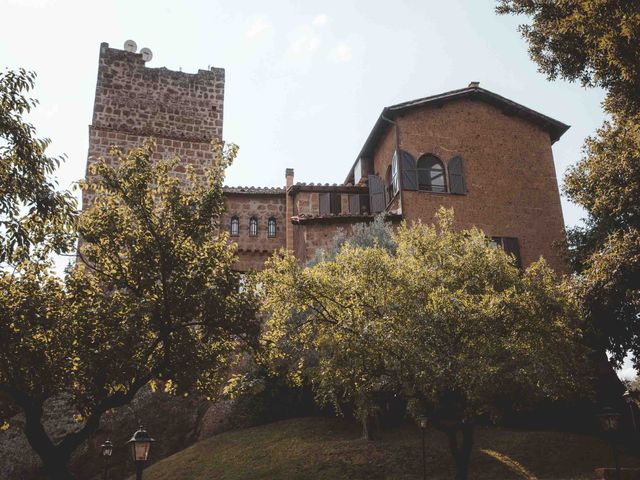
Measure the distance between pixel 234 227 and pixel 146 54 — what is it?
9.88m

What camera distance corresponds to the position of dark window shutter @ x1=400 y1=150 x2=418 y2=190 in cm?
2717

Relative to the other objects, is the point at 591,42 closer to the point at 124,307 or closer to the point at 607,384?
the point at 124,307

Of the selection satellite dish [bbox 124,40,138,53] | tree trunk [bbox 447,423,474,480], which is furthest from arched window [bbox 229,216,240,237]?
tree trunk [bbox 447,423,474,480]

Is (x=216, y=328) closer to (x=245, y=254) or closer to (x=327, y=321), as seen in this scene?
(x=327, y=321)

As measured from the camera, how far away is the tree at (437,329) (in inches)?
555

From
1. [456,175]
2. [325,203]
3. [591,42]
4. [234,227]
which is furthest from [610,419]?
[234,227]

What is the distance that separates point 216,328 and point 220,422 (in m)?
10.1

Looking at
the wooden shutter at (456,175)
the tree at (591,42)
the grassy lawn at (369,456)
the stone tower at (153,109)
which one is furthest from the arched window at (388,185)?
the tree at (591,42)

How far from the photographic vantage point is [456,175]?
27891mm

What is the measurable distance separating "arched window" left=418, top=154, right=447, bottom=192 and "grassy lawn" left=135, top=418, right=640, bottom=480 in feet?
37.4

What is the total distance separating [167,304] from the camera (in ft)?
41.0

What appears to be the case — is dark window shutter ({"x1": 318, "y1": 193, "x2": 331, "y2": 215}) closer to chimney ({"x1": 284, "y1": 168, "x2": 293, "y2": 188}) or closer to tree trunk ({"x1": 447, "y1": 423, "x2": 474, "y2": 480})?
chimney ({"x1": 284, "y1": 168, "x2": 293, "y2": 188})

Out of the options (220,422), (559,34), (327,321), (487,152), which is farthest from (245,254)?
(559,34)

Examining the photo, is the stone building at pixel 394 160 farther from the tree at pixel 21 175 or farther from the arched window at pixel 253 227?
the tree at pixel 21 175
